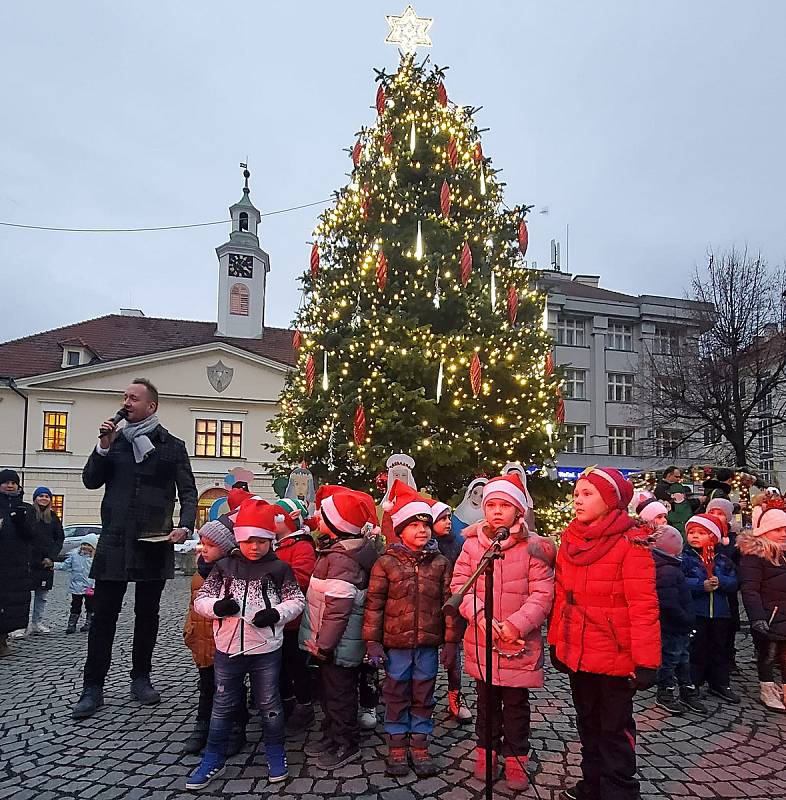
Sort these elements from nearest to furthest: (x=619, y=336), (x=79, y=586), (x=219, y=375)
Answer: (x=79, y=586), (x=219, y=375), (x=619, y=336)

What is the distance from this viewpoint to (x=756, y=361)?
21.5 metres

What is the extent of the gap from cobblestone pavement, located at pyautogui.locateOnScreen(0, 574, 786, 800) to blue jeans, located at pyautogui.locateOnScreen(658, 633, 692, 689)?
0.28 m

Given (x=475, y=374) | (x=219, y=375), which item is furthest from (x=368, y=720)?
(x=219, y=375)

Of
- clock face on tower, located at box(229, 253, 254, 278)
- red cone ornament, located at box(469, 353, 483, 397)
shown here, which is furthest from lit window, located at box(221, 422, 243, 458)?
red cone ornament, located at box(469, 353, 483, 397)

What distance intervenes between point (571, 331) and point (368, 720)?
3312 centimetres

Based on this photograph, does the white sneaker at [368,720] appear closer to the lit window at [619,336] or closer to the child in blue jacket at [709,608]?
the child in blue jacket at [709,608]

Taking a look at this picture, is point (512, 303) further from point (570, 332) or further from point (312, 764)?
point (570, 332)

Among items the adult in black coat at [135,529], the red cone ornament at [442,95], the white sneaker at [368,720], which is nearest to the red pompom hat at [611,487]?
the white sneaker at [368,720]

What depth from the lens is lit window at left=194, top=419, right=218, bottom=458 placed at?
99.3ft

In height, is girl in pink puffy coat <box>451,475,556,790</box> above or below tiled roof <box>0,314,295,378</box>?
below

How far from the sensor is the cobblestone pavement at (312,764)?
3.71 meters

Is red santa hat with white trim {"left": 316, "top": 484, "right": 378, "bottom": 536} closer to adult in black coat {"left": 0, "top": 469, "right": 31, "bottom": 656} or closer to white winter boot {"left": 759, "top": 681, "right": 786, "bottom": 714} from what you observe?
white winter boot {"left": 759, "top": 681, "right": 786, "bottom": 714}

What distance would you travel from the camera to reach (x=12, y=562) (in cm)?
720

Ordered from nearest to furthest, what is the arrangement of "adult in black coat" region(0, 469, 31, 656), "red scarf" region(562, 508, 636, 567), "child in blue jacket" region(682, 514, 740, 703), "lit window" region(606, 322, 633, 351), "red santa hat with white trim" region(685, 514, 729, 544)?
1. "red scarf" region(562, 508, 636, 567)
2. "child in blue jacket" region(682, 514, 740, 703)
3. "red santa hat with white trim" region(685, 514, 729, 544)
4. "adult in black coat" region(0, 469, 31, 656)
5. "lit window" region(606, 322, 633, 351)
